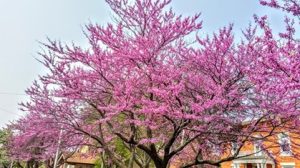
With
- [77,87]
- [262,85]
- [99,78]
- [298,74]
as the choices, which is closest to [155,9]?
[99,78]

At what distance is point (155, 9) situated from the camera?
28.5 feet

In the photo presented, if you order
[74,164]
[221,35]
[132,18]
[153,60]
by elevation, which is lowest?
[74,164]

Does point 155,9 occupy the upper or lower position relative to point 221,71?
upper

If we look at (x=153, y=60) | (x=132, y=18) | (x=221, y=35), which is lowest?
(x=153, y=60)

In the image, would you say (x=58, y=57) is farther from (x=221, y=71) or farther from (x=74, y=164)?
(x=74, y=164)

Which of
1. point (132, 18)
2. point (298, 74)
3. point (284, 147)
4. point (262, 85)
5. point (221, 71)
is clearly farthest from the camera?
point (132, 18)

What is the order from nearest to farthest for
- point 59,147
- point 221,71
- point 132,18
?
point 221,71
point 132,18
point 59,147

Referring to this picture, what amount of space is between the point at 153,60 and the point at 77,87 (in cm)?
217

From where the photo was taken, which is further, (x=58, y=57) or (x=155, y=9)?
(x=155, y=9)

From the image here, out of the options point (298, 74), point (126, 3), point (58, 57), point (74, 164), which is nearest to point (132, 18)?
point (126, 3)

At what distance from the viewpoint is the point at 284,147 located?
27.5 ft

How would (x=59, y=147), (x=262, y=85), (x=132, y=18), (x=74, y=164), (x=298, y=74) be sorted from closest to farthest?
(x=298, y=74) → (x=262, y=85) → (x=132, y=18) → (x=59, y=147) → (x=74, y=164)

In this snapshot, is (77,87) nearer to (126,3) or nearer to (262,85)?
(126,3)

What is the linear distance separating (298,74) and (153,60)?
4.17 m
